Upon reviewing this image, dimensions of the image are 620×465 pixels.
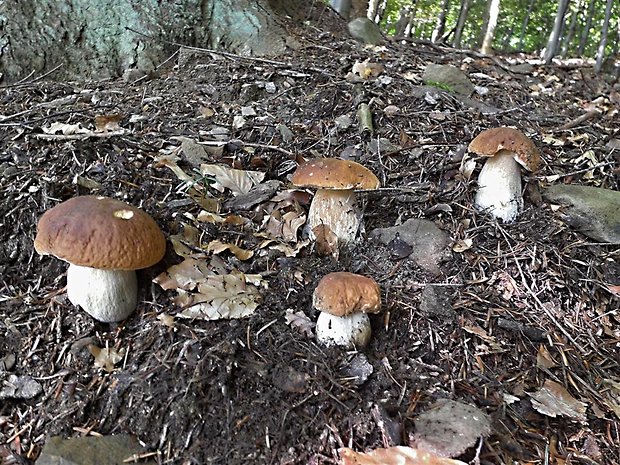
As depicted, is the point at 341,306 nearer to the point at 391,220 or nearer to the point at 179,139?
the point at 391,220

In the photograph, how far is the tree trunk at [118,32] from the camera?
435 centimetres

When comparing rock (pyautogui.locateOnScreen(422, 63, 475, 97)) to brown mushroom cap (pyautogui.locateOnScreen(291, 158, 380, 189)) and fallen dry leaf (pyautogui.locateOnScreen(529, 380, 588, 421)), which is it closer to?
brown mushroom cap (pyautogui.locateOnScreen(291, 158, 380, 189))

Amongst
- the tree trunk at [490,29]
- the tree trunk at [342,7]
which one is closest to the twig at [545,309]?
the tree trunk at [342,7]

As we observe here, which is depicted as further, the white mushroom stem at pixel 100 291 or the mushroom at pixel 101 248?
the white mushroom stem at pixel 100 291

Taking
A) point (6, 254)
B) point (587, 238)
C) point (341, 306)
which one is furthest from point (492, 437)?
point (6, 254)

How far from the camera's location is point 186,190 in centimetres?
293

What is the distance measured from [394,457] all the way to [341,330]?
620mm

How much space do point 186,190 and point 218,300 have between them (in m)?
0.90

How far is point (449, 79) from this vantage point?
4922 mm

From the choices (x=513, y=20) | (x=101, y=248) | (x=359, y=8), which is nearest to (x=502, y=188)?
(x=101, y=248)

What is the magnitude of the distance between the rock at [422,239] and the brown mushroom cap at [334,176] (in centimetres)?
39

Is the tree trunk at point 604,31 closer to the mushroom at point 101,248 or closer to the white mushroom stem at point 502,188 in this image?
the white mushroom stem at point 502,188

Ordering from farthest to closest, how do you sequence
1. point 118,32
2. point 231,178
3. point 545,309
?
1. point 118,32
2. point 231,178
3. point 545,309

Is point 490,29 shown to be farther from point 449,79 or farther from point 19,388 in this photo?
point 19,388
